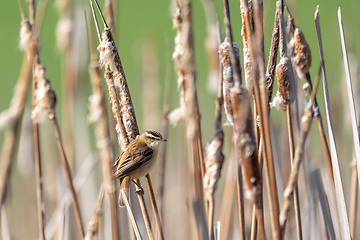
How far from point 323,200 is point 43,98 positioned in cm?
90

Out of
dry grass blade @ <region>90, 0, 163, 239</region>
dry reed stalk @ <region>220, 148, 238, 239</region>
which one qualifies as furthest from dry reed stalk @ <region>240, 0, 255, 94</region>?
dry reed stalk @ <region>220, 148, 238, 239</region>

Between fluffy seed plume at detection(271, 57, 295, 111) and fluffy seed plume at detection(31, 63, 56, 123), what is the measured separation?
0.61m

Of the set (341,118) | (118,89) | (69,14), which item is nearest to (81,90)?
(69,14)

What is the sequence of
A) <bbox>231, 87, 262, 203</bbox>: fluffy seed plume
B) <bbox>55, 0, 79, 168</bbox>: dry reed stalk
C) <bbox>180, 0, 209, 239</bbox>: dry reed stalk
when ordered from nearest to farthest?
<bbox>231, 87, 262, 203</bbox>: fluffy seed plume, <bbox>180, 0, 209, 239</bbox>: dry reed stalk, <bbox>55, 0, 79, 168</bbox>: dry reed stalk

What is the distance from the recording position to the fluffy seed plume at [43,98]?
4.23ft

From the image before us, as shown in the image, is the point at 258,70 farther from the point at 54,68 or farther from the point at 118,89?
the point at 54,68

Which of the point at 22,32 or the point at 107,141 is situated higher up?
the point at 22,32

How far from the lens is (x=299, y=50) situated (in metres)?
1.26

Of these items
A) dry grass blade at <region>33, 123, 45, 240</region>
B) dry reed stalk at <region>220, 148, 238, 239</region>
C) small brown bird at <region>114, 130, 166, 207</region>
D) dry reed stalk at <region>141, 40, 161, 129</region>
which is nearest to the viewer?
dry grass blade at <region>33, 123, 45, 240</region>

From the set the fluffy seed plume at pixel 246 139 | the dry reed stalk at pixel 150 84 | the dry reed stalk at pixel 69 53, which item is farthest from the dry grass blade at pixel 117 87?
the dry reed stalk at pixel 150 84

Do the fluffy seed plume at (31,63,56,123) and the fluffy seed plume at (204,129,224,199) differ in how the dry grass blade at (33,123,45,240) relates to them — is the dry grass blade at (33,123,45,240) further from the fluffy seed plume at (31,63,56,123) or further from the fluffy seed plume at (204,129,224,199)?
the fluffy seed plume at (204,129,224,199)

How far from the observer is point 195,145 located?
1.26m

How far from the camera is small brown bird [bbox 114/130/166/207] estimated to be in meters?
1.57

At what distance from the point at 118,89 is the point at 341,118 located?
1.73 meters
